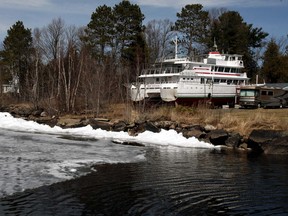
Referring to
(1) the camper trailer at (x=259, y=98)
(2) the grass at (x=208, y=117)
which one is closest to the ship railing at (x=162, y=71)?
(1) the camper trailer at (x=259, y=98)

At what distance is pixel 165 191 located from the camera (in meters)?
12.1

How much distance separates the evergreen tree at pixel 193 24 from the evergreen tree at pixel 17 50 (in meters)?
→ 24.8

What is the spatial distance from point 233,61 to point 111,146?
3098cm

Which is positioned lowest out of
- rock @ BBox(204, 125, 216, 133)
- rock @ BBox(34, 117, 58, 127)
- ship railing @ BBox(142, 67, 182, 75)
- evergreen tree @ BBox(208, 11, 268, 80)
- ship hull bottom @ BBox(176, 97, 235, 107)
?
rock @ BBox(34, 117, 58, 127)

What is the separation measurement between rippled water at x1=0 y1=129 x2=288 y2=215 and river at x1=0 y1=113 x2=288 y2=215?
2 centimetres

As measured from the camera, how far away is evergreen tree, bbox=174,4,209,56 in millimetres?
66062

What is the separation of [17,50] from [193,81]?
35.3 meters

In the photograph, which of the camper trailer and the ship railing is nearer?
the camper trailer

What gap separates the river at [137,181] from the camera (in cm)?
1030

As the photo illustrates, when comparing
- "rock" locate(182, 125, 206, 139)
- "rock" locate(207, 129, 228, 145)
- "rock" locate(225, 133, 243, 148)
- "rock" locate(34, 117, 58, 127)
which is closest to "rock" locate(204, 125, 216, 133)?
"rock" locate(182, 125, 206, 139)

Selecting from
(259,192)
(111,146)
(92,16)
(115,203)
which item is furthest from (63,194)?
(92,16)

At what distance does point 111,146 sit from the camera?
23109mm

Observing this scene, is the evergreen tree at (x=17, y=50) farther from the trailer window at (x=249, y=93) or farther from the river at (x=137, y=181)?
the river at (x=137, y=181)

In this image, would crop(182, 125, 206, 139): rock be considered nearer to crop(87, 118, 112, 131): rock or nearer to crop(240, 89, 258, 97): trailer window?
crop(87, 118, 112, 131): rock
